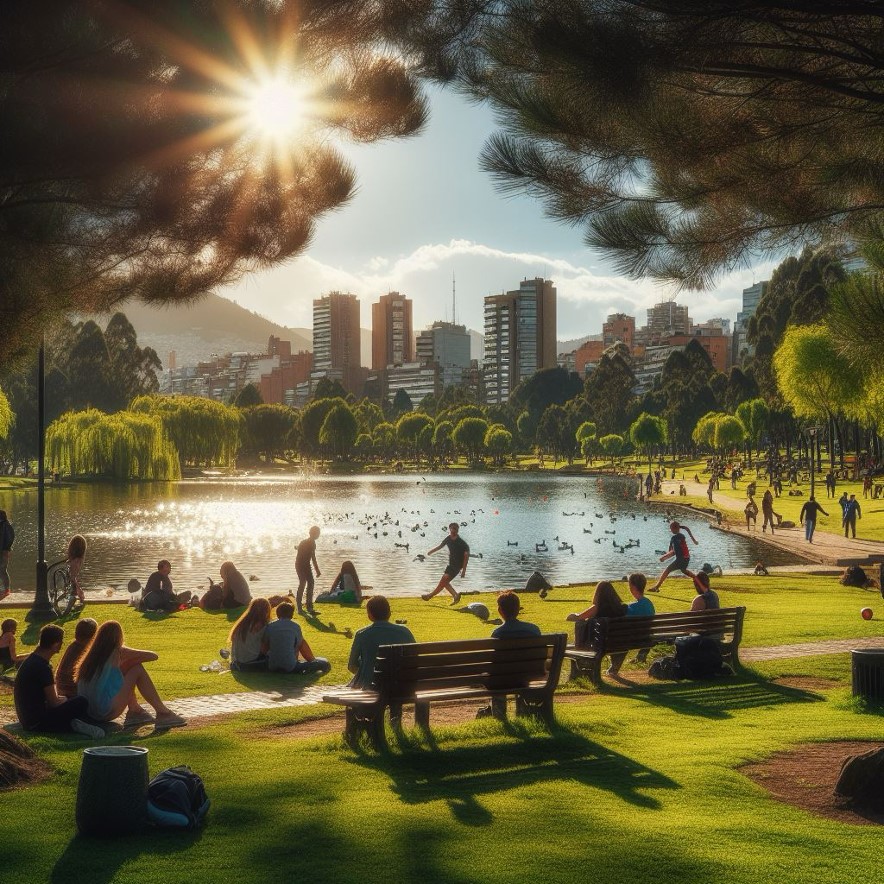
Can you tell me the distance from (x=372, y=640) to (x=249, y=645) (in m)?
→ 2.99

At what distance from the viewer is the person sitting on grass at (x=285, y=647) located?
11.6 metres

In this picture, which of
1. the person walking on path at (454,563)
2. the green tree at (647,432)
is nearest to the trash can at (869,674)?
the person walking on path at (454,563)

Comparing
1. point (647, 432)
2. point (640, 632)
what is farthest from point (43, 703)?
point (647, 432)

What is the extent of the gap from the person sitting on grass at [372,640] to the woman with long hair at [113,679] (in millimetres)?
1496

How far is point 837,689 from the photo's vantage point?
10711mm

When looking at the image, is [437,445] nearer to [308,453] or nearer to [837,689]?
[308,453]

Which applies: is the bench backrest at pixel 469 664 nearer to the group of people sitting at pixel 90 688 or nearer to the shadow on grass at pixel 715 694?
the shadow on grass at pixel 715 694

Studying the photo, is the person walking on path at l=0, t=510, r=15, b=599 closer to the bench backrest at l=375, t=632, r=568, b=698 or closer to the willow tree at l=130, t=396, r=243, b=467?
the bench backrest at l=375, t=632, r=568, b=698

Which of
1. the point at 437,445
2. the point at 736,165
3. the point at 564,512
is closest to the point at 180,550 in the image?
the point at 564,512

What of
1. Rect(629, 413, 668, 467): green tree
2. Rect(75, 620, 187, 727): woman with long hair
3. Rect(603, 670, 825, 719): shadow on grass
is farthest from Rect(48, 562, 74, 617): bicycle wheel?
Rect(629, 413, 668, 467): green tree

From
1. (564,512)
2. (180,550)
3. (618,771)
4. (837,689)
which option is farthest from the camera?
(564,512)

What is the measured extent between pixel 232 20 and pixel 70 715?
17.2ft

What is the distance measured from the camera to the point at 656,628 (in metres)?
11.0

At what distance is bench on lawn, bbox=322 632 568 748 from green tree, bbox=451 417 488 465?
12251 centimetres
